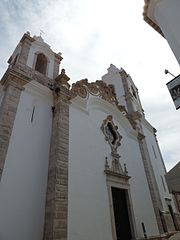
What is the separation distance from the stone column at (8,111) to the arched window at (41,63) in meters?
3.14

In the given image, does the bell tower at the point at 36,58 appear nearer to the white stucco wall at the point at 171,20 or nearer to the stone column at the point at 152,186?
the white stucco wall at the point at 171,20

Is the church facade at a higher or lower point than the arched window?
lower

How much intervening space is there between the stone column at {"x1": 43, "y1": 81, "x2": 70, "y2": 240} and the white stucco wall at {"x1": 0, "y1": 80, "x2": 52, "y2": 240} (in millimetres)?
292

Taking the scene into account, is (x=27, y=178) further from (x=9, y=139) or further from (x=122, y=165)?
(x=122, y=165)

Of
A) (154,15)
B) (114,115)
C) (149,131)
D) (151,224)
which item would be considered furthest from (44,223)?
(149,131)

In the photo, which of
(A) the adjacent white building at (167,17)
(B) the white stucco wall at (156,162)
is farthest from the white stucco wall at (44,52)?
(B) the white stucco wall at (156,162)

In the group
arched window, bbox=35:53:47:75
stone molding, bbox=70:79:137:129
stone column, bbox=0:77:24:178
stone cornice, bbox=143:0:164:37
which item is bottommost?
stone column, bbox=0:77:24:178

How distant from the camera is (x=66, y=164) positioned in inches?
285

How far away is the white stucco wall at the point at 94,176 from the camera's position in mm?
6879

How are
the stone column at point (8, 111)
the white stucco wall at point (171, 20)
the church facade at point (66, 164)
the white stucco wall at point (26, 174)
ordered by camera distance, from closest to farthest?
the white stucco wall at point (171, 20), the white stucco wall at point (26, 174), the church facade at point (66, 164), the stone column at point (8, 111)

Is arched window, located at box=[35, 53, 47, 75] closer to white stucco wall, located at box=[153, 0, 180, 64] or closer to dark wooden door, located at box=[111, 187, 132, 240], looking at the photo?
white stucco wall, located at box=[153, 0, 180, 64]

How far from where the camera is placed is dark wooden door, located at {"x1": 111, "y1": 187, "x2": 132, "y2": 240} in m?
8.30

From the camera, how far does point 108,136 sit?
10969mm

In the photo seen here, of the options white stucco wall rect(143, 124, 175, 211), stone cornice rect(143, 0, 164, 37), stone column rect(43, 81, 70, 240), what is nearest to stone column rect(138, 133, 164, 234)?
white stucco wall rect(143, 124, 175, 211)
